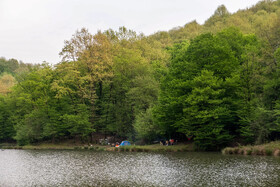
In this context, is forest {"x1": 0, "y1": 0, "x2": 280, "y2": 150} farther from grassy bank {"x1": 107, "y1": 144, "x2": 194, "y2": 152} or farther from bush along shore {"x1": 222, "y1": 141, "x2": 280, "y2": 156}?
bush along shore {"x1": 222, "y1": 141, "x2": 280, "y2": 156}

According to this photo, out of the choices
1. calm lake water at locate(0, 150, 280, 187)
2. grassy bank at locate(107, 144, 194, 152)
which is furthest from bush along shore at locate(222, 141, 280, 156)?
grassy bank at locate(107, 144, 194, 152)

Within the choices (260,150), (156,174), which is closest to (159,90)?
(260,150)

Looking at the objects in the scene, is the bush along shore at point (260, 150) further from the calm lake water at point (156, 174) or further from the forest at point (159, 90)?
the calm lake water at point (156, 174)

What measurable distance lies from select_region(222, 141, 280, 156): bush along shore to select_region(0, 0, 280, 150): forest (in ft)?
7.90

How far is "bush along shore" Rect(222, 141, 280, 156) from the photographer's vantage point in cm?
3225

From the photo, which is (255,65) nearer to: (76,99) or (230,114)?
(230,114)

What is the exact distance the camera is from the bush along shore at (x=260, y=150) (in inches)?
1270

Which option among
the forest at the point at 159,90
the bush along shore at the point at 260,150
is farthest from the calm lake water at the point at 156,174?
the forest at the point at 159,90

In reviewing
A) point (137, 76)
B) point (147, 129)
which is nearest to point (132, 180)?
point (147, 129)

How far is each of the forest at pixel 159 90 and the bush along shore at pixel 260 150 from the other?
2.41m

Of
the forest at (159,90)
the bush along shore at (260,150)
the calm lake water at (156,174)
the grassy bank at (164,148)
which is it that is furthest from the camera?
the grassy bank at (164,148)

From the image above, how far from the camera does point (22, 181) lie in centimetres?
2409

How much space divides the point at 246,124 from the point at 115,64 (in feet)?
107

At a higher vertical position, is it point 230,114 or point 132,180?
point 230,114
